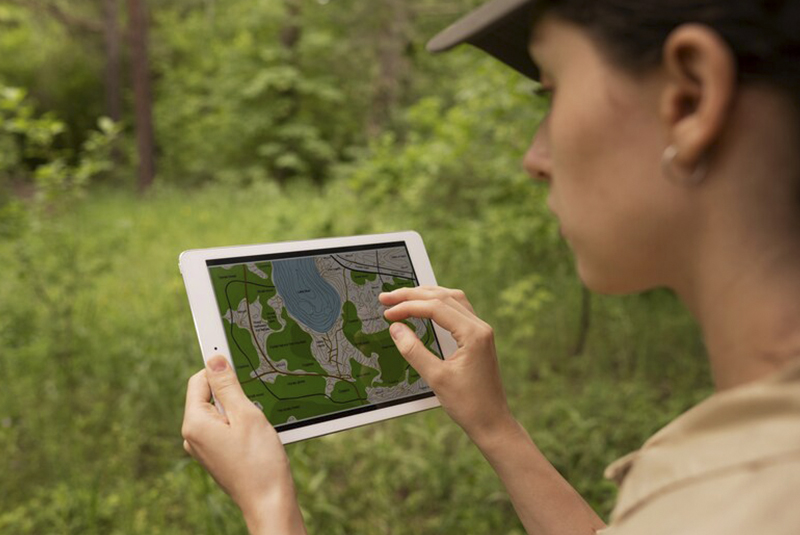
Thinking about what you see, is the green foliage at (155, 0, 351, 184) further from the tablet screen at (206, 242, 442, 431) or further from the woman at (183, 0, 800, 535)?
the woman at (183, 0, 800, 535)

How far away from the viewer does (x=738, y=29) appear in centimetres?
60

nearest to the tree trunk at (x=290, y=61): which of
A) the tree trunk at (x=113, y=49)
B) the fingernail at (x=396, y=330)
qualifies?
the tree trunk at (x=113, y=49)

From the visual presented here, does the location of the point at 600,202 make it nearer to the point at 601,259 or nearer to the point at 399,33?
the point at 601,259

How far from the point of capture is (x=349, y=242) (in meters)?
1.39

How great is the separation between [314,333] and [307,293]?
0.09 m

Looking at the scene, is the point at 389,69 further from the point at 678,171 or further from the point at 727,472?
the point at 727,472

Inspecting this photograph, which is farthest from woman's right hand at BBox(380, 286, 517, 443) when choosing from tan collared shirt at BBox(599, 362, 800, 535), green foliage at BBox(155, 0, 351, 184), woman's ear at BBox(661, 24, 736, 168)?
green foliage at BBox(155, 0, 351, 184)

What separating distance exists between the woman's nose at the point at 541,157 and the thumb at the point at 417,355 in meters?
0.47

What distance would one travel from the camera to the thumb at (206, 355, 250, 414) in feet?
3.59

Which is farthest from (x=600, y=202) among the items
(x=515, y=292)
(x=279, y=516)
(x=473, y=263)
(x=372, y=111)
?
(x=372, y=111)

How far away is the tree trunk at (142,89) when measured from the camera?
37.8 ft

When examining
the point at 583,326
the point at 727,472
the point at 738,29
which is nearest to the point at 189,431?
the point at 727,472

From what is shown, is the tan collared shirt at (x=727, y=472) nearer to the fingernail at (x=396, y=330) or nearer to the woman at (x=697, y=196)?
the woman at (x=697, y=196)

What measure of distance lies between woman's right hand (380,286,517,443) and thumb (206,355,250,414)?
0.31 meters
